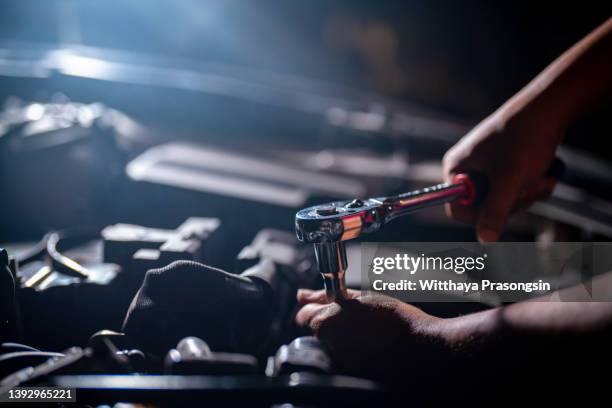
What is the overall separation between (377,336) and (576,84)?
1.99ft

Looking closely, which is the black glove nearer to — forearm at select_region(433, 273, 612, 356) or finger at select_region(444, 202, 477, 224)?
forearm at select_region(433, 273, 612, 356)

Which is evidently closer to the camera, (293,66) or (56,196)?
(56,196)

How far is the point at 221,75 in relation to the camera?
237cm

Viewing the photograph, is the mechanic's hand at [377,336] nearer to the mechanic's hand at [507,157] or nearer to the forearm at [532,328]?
the forearm at [532,328]

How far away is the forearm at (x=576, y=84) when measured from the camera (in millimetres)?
857

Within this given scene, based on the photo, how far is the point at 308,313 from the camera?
0.65 metres

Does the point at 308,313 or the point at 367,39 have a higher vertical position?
the point at 367,39

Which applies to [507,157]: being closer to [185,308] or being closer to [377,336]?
[377,336]

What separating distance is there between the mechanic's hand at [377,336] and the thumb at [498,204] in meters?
0.32

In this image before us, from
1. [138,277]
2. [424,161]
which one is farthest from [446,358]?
[424,161]

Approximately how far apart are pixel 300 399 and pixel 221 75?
6.97 feet

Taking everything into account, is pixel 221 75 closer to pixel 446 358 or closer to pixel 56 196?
pixel 56 196

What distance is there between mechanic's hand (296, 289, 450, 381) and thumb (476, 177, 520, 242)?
324 millimetres

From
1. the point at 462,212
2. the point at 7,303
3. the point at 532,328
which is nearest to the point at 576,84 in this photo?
the point at 462,212
